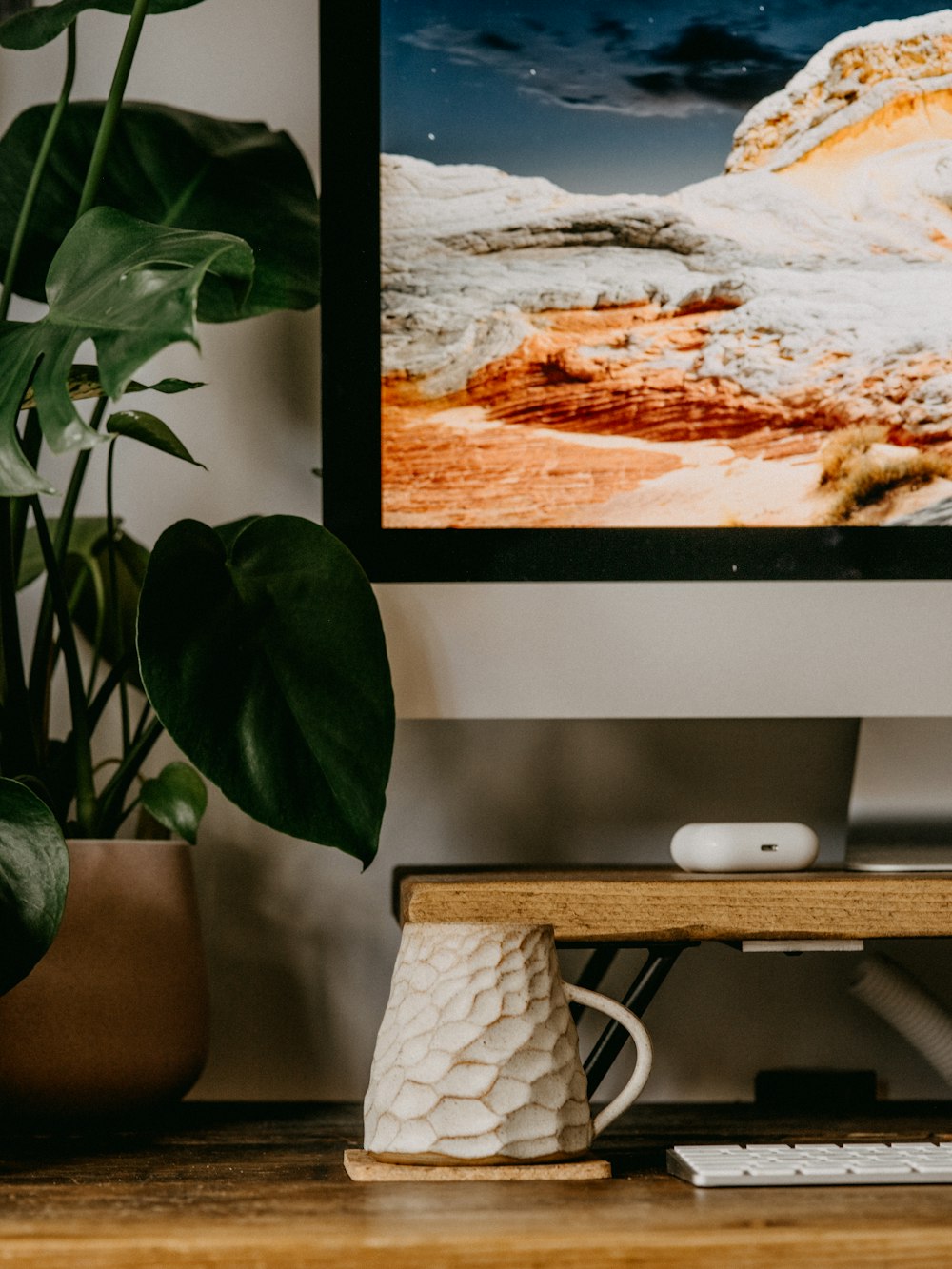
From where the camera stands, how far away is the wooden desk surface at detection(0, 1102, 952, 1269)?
0.49 meters

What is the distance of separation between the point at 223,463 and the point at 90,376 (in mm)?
420

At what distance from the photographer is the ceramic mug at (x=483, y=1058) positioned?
62 centimetres

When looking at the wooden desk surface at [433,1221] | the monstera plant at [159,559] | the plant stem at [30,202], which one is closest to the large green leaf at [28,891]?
the monstera plant at [159,559]

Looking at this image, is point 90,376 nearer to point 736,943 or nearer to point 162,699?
point 162,699

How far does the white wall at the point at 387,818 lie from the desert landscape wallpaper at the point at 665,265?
1.07 ft

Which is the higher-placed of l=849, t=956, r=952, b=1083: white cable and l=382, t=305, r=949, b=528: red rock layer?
l=382, t=305, r=949, b=528: red rock layer

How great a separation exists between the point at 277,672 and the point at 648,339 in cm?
34

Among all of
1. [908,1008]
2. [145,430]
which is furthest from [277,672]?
[908,1008]

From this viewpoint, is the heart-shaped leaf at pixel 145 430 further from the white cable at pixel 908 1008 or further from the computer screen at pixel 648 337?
the white cable at pixel 908 1008

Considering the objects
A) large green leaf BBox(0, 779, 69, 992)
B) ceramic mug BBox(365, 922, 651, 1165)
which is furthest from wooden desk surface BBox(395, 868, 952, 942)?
large green leaf BBox(0, 779, 69, 992)

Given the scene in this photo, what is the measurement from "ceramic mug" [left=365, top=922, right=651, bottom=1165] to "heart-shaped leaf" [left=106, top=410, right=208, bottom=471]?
1.12ft

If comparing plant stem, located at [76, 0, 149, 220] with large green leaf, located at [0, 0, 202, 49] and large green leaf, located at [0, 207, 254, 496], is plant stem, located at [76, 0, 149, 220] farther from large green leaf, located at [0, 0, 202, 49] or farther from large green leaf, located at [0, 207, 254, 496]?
large green leaf, located at [0, 207, 254, 496]

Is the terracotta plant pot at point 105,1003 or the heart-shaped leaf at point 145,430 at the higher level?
the heart-shaped leaf at point 145,430

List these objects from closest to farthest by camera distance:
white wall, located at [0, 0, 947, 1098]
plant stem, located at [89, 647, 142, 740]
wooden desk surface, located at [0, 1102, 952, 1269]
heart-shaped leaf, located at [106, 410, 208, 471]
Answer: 1. wooden desk surface, located at [0, 1102, 952, 1269]
2. heart-shaped leaf, located at [106, 410, 208, 471]
3. plant stem, located at [89, 647, 142, 740]
4. white wall, located at [0, 0, 947, 1098]
